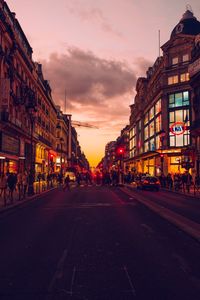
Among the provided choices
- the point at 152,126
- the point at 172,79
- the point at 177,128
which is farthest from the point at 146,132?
the point at 177,128

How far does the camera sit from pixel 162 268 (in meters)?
6.27

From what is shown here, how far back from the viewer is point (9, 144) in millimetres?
36750

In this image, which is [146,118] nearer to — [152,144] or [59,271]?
[152,144]

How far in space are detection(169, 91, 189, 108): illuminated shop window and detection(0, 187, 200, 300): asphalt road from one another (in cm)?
5135

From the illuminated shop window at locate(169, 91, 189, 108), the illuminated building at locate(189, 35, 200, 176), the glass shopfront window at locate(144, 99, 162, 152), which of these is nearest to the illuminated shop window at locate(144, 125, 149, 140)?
the glass shopfront window at locate(144, 99, 162, 152)

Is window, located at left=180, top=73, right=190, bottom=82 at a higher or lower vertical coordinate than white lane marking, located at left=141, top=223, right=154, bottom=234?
higher

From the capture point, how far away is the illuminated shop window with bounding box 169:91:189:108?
60.0 metres

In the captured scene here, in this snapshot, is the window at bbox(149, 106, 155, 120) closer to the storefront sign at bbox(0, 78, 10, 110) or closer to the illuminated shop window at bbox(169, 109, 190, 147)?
the illuminated shop window at bbox(169, 109, 190, 147)

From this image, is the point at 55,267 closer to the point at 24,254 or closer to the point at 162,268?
the point at 24,254

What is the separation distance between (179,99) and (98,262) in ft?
188

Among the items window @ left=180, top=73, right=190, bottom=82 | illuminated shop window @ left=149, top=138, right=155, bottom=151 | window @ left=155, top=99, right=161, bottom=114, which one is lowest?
illuminated shop window @ left=149, top=138, right=155, bottom=151

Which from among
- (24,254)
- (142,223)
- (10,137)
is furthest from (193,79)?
(24,254)

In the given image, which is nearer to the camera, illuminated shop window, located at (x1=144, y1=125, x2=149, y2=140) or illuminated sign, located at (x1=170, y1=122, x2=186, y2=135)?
illuminated sign, located at (x1=170, y1=122, x2=186, y2=135)

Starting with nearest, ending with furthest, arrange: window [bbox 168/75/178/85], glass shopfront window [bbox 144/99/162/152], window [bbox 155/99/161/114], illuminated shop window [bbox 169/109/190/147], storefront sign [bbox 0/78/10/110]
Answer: storefront sign [bbox 0/78/10/110] < illuminated shop window [bbox 169/109/190/147] < window [bbox 168/75/178/85] < window [bbox 155/99/161/114] < glass shopfront window [bbox 144/99/162/152]
